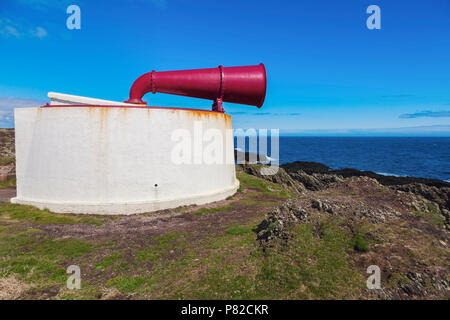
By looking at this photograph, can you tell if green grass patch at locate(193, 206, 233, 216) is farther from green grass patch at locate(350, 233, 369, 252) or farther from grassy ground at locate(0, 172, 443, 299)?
green grass patch at locate(350, 233, 369, 252)

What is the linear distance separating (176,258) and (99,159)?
730 centimetres

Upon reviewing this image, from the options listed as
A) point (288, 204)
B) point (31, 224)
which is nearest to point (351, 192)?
point (288, 204)

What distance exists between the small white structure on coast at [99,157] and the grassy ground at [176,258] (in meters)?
1.36

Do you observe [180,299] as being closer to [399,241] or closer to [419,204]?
[399,241]

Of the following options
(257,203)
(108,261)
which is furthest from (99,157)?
(257,203)

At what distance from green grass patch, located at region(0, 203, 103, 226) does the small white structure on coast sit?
417 mm

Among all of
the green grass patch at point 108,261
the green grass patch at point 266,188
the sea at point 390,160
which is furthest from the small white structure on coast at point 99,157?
the sea at point 390,160

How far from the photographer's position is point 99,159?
1270 cm

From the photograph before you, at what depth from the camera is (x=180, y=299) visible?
19.6 ft

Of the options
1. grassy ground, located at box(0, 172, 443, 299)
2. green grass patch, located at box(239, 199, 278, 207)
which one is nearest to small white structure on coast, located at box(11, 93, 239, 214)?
grassy ground, located at box(0, 172, 443, 299)

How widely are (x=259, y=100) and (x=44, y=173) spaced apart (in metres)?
13.3

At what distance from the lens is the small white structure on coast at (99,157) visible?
1271 cm

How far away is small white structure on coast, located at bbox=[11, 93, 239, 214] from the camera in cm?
1271
